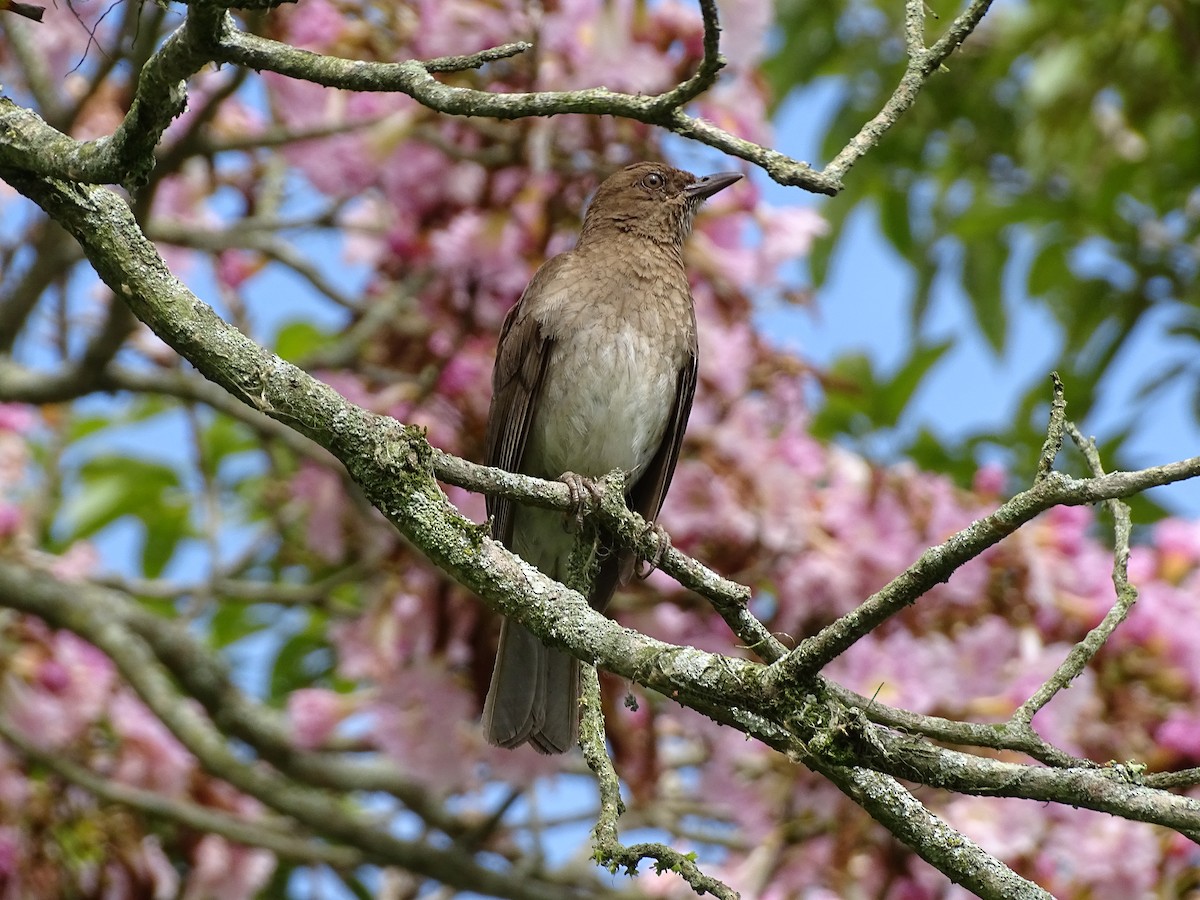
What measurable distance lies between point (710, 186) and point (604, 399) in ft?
2.88

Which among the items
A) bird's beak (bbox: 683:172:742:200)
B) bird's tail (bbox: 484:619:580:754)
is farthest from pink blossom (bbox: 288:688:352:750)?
bird's beak (bbox: 683:172:742:200)

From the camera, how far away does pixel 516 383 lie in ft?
13.7

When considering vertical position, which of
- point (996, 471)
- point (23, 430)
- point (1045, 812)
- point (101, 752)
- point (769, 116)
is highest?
point (769, 116)

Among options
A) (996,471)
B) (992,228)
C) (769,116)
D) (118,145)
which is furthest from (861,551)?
(118,145)

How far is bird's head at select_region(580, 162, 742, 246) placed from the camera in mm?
4555

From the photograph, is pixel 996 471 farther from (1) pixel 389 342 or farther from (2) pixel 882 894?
(1) pixel 389 342

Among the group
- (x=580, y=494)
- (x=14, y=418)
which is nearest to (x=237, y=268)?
(x=14, y=418)

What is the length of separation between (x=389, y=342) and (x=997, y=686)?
2.14 metres

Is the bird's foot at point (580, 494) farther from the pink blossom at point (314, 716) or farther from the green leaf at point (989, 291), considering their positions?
the green leaf at point (989, 291)

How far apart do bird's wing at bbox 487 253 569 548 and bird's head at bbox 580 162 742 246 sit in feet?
1.36

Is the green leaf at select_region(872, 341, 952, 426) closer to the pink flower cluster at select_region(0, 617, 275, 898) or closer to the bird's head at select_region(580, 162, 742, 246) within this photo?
the bird's head at select_region(580, 162, 742, 246)

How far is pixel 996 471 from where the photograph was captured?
14.9ft

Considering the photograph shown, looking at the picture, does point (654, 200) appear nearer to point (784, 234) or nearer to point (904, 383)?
point (784, 234)

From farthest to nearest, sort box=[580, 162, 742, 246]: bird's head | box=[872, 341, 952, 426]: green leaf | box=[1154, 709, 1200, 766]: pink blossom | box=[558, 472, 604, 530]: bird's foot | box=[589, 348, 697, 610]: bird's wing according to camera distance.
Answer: box=[872, 341, 952, 426]: green leaf
box=[580, 162, 742, 246]: bird's head
box=[589, 348, 697, 610]: bird's wing
box=[1154, 709, 1200, 766]: pink blossom
box=[558, 472, 604, 530]: bird's foot
